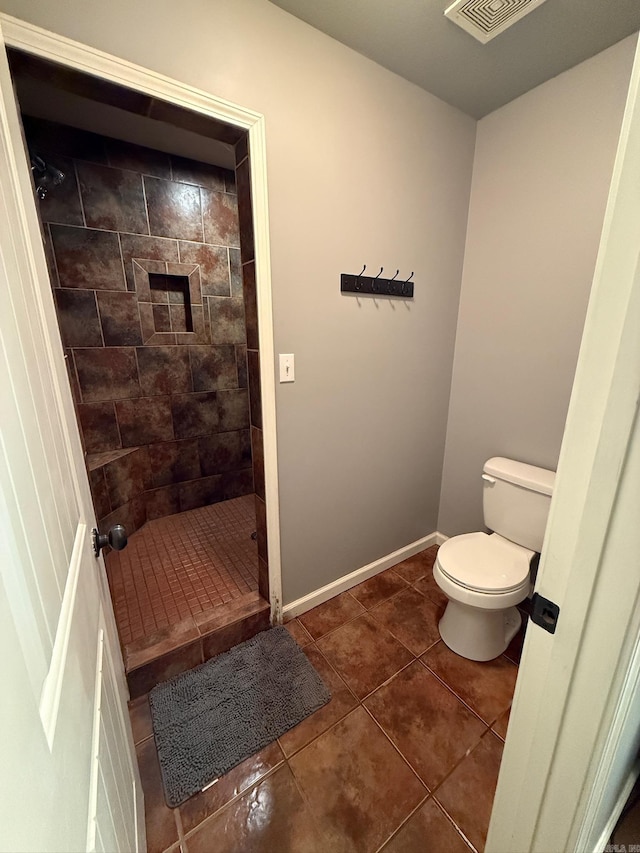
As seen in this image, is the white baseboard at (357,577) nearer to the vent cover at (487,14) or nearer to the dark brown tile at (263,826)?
the dark brown tile at (263,826)

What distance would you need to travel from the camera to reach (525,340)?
5.63ft

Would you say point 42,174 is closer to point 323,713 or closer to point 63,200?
point 63,200

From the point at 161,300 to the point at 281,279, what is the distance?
1380 millimetres

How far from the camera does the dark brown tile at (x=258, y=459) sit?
1477mm

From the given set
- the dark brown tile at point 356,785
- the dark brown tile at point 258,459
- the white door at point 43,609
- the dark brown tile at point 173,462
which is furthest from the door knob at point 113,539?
the dark brown tile at point 173,462

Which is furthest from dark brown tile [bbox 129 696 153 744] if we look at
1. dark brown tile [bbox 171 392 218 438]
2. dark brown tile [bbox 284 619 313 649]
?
dark brown tile [bbox 171 392 218 438]

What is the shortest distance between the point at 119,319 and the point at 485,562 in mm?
2489

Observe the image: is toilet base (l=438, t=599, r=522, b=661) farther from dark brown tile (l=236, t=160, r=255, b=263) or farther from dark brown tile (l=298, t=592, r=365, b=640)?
dark brown tile (l=236, t=160, r=255, b=263)

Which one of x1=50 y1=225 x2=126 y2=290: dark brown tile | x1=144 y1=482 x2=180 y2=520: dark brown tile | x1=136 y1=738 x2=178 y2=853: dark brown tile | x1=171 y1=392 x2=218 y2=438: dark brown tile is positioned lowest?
x1=136 y1=738 x2=178 y2=853: dark brown tile

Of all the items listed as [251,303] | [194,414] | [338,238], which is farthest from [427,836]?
[194,414]

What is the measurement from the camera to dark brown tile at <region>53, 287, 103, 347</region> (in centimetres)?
203

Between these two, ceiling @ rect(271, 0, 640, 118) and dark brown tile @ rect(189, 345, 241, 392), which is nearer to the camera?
ceiling @ rect(271, 0, 640, 118)

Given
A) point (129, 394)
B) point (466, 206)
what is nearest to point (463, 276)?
point (466, 206)

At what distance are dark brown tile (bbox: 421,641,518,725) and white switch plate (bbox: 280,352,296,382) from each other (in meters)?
1.39
